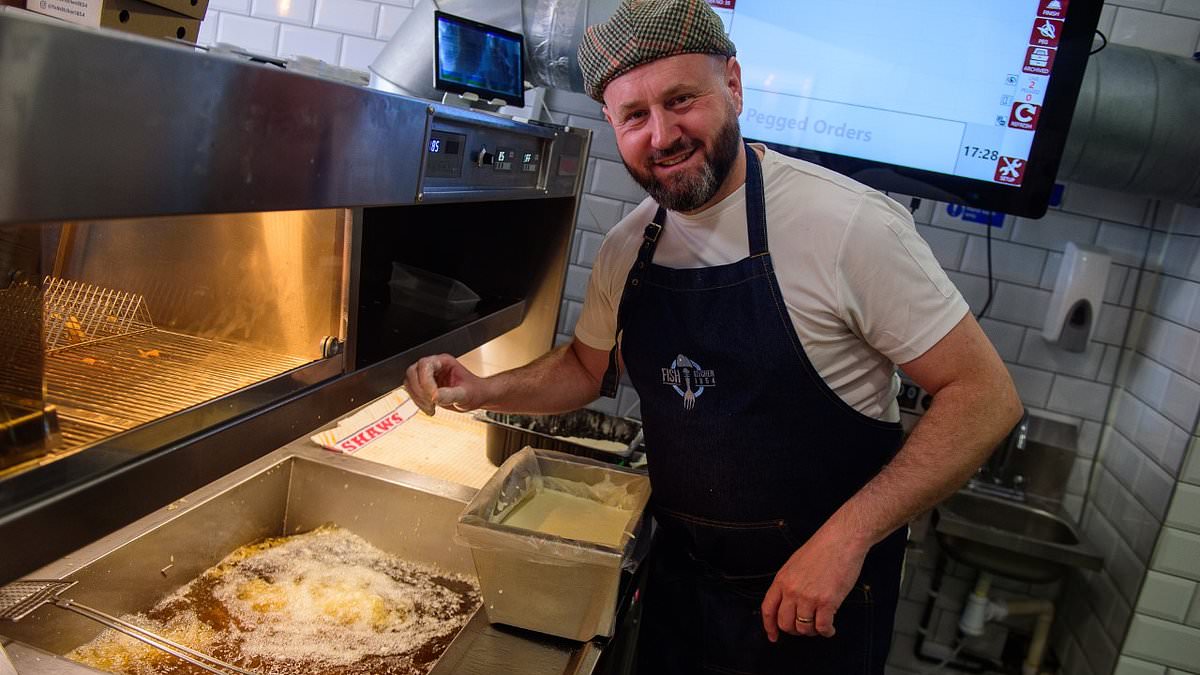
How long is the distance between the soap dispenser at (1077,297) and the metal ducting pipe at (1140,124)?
0.91 ft

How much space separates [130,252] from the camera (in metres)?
1.22

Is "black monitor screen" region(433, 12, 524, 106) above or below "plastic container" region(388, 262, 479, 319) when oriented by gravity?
above

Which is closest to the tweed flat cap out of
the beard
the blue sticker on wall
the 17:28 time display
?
the beard

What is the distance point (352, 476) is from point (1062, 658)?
2464 mm

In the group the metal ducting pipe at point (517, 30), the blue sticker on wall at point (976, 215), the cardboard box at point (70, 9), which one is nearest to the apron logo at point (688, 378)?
the cardboard box at point (70, 9)

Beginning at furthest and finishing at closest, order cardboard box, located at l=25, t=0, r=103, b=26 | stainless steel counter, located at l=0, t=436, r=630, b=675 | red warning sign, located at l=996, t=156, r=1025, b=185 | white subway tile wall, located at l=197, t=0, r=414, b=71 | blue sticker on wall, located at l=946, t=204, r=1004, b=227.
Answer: white subway tile wall, located at l=197, t=0, r=414, b=71 < blue sticker on wall, located at l=946, t=204, r=1004, b=227 < red warning sign, located at l=996, t=156, r=1025, b=185 < stainless steel counter, located at l=0, t=436, r=630, b=675 < cardboard box, located at l=25, t=0, r=103, b=26

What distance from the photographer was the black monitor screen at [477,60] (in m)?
1.58

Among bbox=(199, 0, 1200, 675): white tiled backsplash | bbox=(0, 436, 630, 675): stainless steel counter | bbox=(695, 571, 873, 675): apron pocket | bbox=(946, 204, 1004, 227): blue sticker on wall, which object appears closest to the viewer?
bbox=(0, 436, 630, 675): stainless steel counter

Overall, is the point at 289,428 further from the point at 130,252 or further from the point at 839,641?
the point at 839,641

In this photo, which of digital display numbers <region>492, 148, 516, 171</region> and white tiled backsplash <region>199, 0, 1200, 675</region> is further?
white tiled backsplash <region>199, 0, 1200, 675</region>

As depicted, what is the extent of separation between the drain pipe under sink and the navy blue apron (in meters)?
1.33

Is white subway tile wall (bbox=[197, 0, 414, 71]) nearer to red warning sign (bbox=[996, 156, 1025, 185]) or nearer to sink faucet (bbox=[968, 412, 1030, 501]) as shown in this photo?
red warning sign (bbox=[996, 156, 1025, 185])

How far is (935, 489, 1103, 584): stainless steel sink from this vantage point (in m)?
2.56

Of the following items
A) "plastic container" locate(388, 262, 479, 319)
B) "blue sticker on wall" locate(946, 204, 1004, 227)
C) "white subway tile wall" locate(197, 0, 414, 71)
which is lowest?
"plastic container" locate(388, 262, 479, 319)
